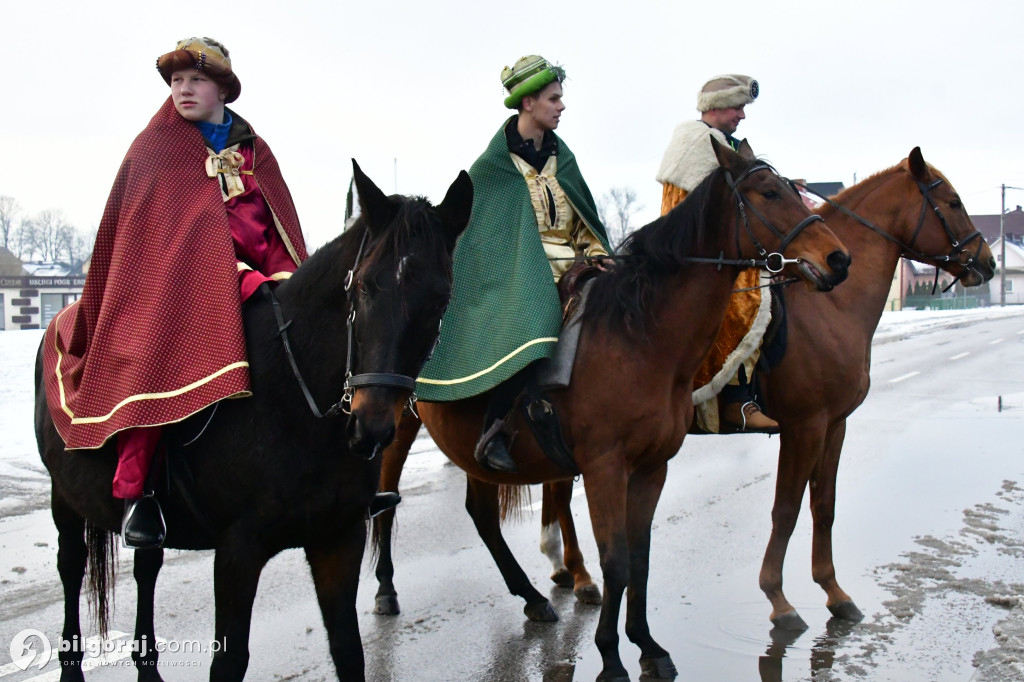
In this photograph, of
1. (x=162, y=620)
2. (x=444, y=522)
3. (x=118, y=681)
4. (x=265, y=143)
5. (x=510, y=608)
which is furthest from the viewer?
(x=444, y=522)

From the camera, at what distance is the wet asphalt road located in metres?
4.96

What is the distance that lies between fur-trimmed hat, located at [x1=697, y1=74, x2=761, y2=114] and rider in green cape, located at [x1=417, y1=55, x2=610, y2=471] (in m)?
0.93

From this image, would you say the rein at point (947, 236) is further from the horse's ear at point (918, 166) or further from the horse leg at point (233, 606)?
the horse leg at point (233, 606)

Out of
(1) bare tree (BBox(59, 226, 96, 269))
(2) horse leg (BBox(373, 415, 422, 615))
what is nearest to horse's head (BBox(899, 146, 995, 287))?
(2) horse leg (BBox(373, 415, 422, 615))

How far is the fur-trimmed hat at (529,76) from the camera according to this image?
520cm

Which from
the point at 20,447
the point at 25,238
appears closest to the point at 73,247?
the point at 25,238

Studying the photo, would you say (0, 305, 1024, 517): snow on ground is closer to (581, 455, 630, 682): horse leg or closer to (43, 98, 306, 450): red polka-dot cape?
(43, 98, 306, 450): red polka-dot cape

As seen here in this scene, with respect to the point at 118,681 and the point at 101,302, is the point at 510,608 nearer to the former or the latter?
the point at 118,681

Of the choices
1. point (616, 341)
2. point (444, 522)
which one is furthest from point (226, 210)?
point (444, 522)

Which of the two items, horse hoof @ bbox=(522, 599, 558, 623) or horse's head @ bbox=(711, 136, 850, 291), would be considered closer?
horse's head @ bbox=(711, 136, 850, 291)

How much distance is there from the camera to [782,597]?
5680 mm

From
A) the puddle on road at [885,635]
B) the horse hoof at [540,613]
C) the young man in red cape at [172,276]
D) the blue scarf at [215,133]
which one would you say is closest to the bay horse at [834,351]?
the puddle on road at [885,635]

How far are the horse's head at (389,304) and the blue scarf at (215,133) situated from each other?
1069 mm

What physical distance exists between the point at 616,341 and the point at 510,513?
6.26ft
